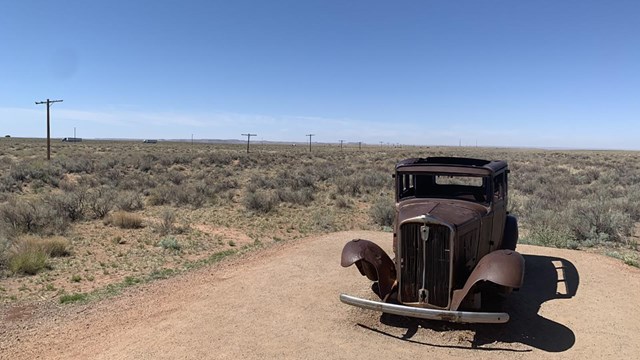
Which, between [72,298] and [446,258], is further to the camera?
[72,298]

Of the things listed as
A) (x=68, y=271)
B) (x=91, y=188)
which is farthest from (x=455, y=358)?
(x=91, y=188)

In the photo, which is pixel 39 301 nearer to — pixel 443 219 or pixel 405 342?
pixel 405 342

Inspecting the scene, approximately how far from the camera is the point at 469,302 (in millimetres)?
6027

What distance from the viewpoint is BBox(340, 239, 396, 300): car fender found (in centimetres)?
673

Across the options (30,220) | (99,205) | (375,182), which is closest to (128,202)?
(99,205)

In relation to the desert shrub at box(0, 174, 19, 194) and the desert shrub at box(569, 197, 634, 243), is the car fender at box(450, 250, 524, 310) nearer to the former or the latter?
the desert shrub at box(569, 197, 634, 243)

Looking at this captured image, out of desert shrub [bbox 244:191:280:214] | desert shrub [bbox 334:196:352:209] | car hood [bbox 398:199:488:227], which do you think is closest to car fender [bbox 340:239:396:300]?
car hood [bbox 398:199:488:227]

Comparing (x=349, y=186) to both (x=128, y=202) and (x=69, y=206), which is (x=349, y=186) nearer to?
(x=128, y=202)

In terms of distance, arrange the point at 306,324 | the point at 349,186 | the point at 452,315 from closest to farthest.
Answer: the point at 452,315, the point at 306,324, the point at 349,186

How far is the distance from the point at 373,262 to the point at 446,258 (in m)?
1.20

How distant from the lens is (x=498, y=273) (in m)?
5.71

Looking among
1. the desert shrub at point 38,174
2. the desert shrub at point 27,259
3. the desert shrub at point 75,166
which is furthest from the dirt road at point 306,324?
the desert shrub at point 75,166

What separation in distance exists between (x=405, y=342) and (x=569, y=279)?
433 centimetres

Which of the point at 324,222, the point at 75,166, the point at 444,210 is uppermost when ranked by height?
the point at 444,210
